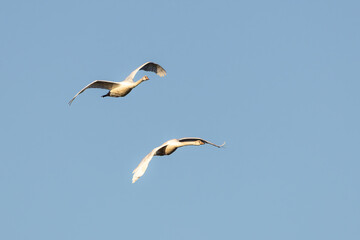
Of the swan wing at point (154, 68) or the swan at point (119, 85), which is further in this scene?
the swan wing at point (154, 68)

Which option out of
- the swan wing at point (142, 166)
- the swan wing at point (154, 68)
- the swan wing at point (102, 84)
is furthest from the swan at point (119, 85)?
the swan wing at point (142, 166)

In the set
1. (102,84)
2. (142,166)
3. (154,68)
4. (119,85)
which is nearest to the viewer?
(142,166)

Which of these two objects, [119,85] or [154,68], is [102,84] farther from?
[154,68]

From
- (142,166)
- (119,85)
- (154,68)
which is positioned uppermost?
(154,68)

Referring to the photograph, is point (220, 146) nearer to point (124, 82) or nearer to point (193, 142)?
point (193, 142)

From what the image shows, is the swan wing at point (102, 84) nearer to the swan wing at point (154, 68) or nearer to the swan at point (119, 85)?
the swan at point (119, 85)

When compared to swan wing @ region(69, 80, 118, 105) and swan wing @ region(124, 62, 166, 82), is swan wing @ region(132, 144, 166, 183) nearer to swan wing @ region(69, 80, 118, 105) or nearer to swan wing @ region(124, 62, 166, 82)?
swan wing @ region(69, 80, 118, 105)

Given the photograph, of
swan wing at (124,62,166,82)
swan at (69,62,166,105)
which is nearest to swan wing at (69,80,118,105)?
swan at (69,62,166,105)

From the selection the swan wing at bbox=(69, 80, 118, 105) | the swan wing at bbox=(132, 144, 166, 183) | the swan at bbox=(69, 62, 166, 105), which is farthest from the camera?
the swan at bbox=(69, 62, 166, 105)

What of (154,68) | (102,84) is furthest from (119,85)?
(154,68)

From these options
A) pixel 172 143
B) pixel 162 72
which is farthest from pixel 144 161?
pixel 162 72

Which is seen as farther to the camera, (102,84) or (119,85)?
(119,85)

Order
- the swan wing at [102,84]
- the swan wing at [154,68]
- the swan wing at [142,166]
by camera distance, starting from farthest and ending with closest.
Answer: the swan wing at [154,68] < the swan wing at [102,84] < the swan wing at [142,166]

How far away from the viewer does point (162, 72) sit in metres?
97.9
